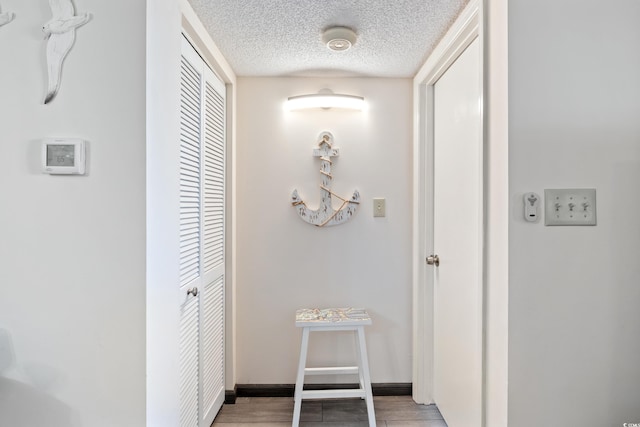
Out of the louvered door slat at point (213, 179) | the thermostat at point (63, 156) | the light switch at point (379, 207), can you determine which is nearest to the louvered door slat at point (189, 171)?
the louvered door slat at point (213, 179)

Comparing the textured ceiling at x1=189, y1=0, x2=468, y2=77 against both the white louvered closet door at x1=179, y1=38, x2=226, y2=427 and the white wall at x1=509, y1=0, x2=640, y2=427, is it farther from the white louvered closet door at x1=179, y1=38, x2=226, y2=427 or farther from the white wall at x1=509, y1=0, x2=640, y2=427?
the white wall at x1=509, y1=0, x2=640, y2=427

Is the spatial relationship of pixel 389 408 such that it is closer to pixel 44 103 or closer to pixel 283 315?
pixel 283 315

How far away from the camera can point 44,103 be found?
3.61 feet

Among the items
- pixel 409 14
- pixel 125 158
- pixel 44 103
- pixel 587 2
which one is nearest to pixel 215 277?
pixel 125 158

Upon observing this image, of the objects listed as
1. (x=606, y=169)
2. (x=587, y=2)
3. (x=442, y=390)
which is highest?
(x=587, y=2)

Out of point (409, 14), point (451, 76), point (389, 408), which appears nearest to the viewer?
point (409, 14)

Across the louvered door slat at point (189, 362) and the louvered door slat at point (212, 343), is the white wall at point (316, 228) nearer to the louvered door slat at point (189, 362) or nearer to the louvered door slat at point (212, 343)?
the louvered door slat at point (212, 343)

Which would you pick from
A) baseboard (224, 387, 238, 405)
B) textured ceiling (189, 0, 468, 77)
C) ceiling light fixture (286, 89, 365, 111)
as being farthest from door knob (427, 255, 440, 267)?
baseboard (224, 387, 238, 405)

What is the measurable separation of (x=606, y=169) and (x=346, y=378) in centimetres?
176

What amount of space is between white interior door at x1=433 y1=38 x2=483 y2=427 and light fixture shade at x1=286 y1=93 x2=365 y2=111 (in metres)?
0.48

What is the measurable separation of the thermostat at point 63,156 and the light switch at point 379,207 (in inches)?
61.0

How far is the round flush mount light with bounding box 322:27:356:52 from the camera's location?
5.23 ft

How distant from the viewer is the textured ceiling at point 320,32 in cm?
144

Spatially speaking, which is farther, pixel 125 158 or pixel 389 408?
pixel 389 408
